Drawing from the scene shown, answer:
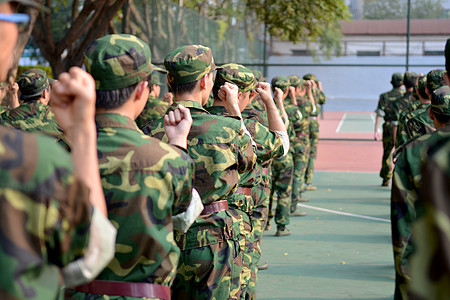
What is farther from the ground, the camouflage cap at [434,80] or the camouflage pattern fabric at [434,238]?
the camouflage pattern fabric at [434,238]

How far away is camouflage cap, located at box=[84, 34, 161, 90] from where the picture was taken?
2.76m

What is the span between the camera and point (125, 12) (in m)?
16.5

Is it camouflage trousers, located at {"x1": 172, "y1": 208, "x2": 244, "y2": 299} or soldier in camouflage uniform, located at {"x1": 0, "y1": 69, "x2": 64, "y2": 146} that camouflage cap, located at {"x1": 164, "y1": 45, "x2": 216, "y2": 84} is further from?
soldier in camouflage uniform, located at {"x1": 0, "y1": 69, "x2": 64, "y2": 146}

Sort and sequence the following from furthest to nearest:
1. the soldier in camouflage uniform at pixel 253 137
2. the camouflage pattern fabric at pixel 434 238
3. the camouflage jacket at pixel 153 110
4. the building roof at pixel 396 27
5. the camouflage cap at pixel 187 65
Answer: the building roof at pixel 396 27 < the camouflage jacket at pixel 153 110 < the soldier in camouflage uniform at pixel 253 137 < the camouflage cap at pixel 187 65 < the camouflage pattern fabric at pixel 434 238

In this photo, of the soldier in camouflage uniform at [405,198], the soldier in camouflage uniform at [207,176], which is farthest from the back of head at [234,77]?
the soldier in camouflage uniform at [405,198]

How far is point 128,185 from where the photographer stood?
270cm

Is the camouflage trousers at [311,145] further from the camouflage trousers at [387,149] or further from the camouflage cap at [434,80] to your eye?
the camouflage cap at [434,80]

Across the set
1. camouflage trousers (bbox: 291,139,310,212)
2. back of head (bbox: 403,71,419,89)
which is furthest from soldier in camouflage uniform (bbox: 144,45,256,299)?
back of head (bbox: 403,71,419,89)

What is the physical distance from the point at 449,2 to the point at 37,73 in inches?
698

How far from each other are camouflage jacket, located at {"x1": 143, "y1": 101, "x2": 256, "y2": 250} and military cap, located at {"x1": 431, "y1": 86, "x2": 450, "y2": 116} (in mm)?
1159

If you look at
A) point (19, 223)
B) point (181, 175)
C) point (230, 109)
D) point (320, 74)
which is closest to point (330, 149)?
point (320, 74)

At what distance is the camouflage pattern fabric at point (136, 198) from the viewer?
2.69m

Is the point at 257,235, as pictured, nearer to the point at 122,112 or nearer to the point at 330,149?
the point at 122,112

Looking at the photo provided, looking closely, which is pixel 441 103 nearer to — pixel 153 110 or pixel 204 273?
pixel 204 273
